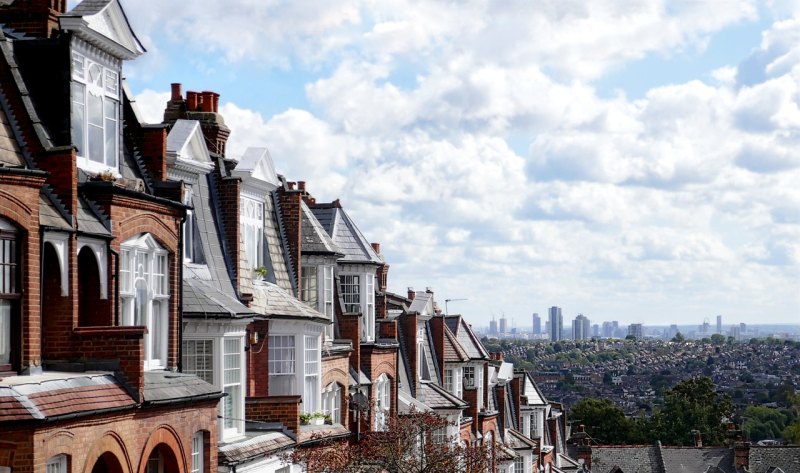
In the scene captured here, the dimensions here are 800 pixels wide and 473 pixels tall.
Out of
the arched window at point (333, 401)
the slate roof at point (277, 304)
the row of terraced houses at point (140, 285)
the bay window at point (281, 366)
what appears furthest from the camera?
the arched window at point (333, 401)

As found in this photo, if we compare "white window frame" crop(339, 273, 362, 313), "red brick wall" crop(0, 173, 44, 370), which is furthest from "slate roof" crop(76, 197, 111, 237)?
"white window frame" crop(339, 273, 362, 313)

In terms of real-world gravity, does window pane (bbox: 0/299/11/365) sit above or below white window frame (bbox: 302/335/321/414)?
above

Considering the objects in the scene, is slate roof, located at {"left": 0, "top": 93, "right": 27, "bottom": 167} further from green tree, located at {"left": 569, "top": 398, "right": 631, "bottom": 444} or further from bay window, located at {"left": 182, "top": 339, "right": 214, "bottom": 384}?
green tree, located at {"left": 569, "top": 398, "right": 631, "bottom": 444}

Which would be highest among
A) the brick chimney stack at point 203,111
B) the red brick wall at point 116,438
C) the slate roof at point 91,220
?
the brick chimney stack at point 203,111

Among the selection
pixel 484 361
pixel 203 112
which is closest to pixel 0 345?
pixel 203 112

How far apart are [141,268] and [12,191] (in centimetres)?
447

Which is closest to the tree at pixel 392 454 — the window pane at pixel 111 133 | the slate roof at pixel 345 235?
the slate roof at pixel 345 235

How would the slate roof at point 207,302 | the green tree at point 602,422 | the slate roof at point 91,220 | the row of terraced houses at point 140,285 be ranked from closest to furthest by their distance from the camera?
the row of terraced houses at point 140,285 → the slate roof at point 91,220 → the slate roof at point 207,302 → the green tree at point 602,422

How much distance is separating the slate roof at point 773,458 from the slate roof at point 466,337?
151ft

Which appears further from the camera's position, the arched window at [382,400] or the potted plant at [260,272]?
the arched window at [382,400]

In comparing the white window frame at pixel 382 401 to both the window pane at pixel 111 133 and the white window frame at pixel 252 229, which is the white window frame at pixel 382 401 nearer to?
the white window frame at pixel 252 229

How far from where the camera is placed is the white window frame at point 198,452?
890 inches

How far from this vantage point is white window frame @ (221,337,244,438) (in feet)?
87.6

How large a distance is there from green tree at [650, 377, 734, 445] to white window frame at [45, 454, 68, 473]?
121 m
